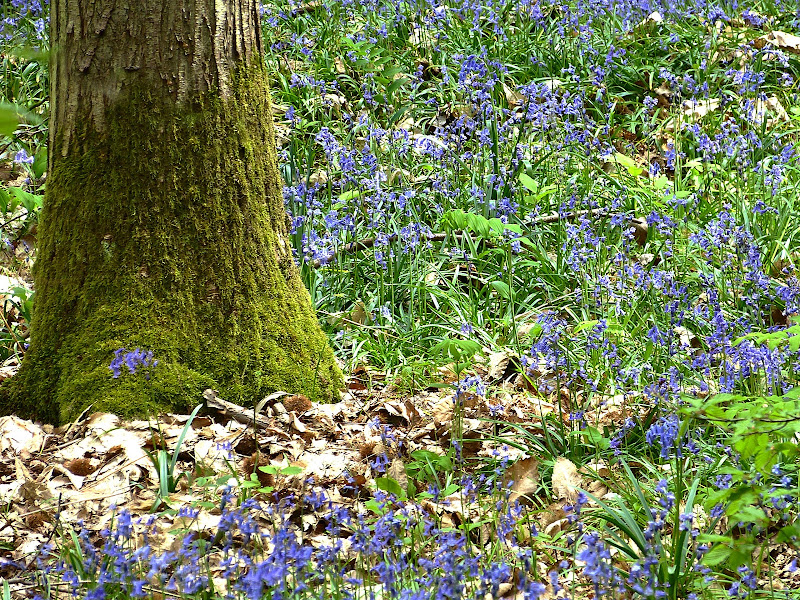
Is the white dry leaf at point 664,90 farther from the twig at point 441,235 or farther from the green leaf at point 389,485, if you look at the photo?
the green leaf at point 389,485

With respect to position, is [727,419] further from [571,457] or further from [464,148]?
[464,148]

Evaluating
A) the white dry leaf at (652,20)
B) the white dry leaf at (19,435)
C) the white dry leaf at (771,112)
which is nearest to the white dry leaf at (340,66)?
the white dry leaf at (652,20)

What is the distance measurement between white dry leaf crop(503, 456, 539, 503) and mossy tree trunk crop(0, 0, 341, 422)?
Answer: 967mm

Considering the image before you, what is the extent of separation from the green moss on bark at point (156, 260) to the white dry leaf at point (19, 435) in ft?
0.24

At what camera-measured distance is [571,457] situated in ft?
8.70

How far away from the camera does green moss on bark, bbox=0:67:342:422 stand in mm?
2781

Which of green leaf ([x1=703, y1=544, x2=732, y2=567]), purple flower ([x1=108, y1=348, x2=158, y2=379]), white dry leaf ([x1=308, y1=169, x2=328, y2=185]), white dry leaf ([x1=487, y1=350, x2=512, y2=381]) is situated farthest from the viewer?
white dry leaf ([x1=308, y1=169, x2=328, y2=185])

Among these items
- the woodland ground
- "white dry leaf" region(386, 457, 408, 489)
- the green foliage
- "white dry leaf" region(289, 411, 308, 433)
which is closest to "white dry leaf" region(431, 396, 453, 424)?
the woodland ground

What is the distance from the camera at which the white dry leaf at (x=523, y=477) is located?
2.54 m

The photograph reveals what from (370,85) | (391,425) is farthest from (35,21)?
(391,425)

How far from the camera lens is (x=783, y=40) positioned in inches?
Result: 235

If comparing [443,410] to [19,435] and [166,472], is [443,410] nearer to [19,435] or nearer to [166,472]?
[166,472]

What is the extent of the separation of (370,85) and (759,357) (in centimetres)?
Answer: 340

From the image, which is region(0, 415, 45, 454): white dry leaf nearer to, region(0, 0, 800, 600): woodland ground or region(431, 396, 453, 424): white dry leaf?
region(0, 0, 800, 600): woodland ground
